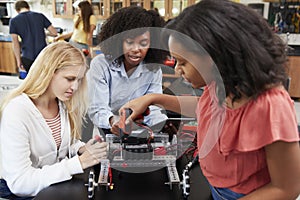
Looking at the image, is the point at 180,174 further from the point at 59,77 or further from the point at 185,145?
the point at 59,77

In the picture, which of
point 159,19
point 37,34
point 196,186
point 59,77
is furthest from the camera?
point 37,34

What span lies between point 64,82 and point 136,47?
0.44 metres

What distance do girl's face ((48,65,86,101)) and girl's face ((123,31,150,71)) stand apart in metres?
0.34

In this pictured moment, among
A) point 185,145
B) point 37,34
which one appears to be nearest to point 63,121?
point 185,145

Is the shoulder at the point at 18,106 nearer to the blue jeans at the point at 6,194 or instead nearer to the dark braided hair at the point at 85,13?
the blue jeans at the point at 6,194

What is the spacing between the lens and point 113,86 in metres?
1.52

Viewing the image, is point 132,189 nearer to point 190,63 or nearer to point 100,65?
point 190,63

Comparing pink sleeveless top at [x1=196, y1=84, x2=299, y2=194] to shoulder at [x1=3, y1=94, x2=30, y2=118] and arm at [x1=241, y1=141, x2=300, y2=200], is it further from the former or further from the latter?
shoulder at [x1=3, y1=94, x2=30, y2=118]

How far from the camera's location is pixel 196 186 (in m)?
0.90

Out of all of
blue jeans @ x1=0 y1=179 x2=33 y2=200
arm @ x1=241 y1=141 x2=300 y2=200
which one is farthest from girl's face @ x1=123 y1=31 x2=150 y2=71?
arm @ x1=241 y1=141 x2=300 y2=200

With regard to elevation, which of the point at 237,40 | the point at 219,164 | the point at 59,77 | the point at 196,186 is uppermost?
the point at 237,40

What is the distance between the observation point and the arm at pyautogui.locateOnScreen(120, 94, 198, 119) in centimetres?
99

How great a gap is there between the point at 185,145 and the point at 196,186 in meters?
0.19

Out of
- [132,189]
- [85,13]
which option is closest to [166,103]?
[132,189]
